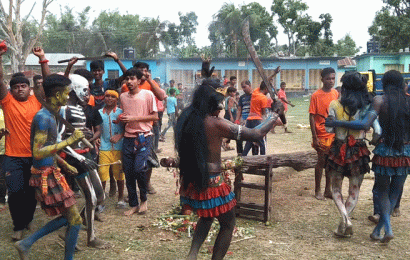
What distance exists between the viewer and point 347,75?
4.92 meters

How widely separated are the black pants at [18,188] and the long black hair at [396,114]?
4008mm

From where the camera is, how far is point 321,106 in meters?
6.24

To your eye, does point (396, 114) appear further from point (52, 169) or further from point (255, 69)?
point (255, 69)

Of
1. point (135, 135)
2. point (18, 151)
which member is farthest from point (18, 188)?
point (135, 135)

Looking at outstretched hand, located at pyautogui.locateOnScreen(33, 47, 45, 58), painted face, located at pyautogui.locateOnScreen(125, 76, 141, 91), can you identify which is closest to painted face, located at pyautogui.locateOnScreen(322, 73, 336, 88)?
painted face, located at pyautogui.locateOnScreen(125, 76, 141, 91)

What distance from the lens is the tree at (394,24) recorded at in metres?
35.7

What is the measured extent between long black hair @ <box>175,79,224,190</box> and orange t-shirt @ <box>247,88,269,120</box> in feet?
16.6

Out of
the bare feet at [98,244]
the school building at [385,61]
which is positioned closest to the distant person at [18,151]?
the bare feet at [98,244]

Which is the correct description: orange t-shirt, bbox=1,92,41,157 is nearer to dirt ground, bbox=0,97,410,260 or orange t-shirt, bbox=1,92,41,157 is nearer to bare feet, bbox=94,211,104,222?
dirt ground, bbox=0,97,410,260

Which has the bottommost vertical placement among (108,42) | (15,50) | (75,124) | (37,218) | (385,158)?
(37,218)

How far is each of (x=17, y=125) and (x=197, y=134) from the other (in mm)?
2428

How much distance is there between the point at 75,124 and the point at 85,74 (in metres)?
1.61

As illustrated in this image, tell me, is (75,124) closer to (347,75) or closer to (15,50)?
(347,75)

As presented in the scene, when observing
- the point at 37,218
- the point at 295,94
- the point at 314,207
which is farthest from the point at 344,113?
the point at 295,94
